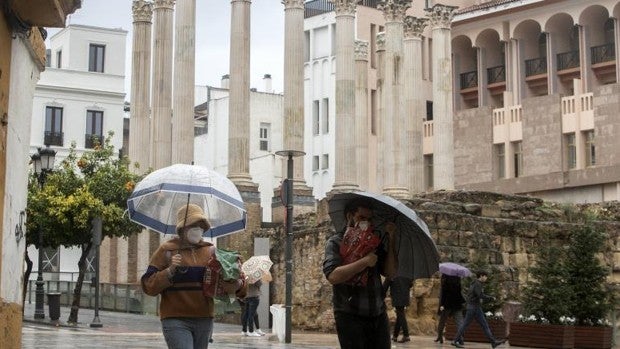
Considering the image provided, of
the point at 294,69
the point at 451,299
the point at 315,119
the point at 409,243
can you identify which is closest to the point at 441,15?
the point at 294,69

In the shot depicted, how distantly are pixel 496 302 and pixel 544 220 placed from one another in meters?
7.02

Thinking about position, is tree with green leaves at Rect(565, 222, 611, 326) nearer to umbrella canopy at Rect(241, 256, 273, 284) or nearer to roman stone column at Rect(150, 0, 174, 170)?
umbrella canopy at Rect(241, 256, 273, 284)

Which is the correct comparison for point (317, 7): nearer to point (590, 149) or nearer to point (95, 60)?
point (95, 60)

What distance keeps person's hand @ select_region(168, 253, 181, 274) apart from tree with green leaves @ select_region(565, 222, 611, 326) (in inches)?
699

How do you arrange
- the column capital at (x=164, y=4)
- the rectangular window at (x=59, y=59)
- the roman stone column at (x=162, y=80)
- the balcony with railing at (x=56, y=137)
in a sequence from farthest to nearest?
the rectangular window at (x=59, y=59)
the balcony with railing at (x=56, y=137)
the column capital at (x=164, y=4)
the roman stone column at (x=162, y=80)

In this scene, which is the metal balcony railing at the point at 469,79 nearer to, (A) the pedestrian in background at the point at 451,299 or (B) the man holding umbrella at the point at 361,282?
(A) the pedestrian in background at the point at 451,299

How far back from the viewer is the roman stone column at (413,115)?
182 ft

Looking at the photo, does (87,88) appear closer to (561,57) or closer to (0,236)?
(561,57)

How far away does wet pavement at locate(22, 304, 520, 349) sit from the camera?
77.6 feet

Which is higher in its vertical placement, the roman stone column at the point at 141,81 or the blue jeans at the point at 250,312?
the roman stone column at the point at 141,81

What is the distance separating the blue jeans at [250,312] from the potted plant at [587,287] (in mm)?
7014

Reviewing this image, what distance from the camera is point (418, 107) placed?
183 ft


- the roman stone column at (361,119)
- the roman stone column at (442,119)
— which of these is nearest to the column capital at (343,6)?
the roman stone column at (442,119)

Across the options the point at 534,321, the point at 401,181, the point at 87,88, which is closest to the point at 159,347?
the point at 534,321
